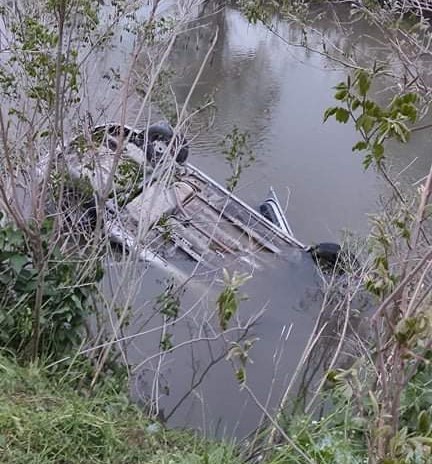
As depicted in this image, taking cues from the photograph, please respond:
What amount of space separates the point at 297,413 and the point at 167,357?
76.7 inches

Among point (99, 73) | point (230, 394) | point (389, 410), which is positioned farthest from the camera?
point (230, 394)

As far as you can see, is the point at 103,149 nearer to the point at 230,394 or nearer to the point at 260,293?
the point at 230,394

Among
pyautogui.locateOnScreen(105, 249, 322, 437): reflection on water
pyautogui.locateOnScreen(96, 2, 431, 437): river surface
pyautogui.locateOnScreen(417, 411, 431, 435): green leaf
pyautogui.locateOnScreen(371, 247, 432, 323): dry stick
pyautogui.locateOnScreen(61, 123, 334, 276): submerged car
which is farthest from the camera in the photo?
pyautogui.locateOnScreen(96, 2, 431, 437): river surface

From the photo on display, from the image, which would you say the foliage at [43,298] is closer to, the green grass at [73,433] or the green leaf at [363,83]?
the green grass at [73,433]

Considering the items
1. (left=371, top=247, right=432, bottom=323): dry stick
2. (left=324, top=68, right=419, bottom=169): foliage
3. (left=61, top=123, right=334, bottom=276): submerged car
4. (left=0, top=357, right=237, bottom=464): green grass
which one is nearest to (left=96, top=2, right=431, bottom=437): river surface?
(left=61, top=123, right=334, bottom=276): submerged car

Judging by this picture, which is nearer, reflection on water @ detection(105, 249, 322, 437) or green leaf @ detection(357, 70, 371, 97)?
green leaf @ detection(357, 70, 371, 97)

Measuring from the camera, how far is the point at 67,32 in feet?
13.5

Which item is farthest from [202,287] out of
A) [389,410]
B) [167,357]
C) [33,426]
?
[389,410]

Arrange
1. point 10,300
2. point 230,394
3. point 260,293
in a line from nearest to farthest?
point 10,300 < point 230,394 < point 260,293

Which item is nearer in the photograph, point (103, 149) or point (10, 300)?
point (10, 300)

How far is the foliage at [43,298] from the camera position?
11.6 ft

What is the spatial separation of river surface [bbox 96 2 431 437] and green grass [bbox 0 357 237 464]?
3.48ft

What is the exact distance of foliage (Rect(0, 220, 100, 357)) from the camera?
355 cm

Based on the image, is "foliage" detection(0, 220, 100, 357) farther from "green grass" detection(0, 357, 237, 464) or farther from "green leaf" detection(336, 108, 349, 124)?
"green leaf" detection(336, 108, 349, 124)
